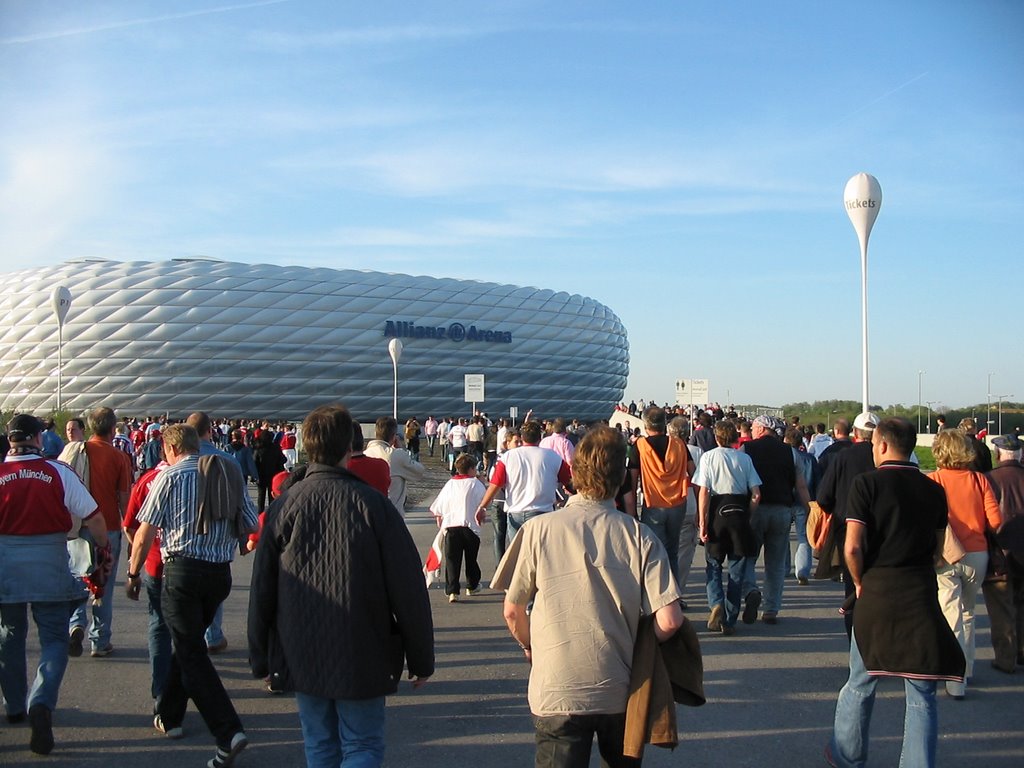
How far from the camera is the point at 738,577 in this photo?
27.8 feet

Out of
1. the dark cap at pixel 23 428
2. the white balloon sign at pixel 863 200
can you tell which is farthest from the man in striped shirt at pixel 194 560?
the white balloon sign at pixel 863 200

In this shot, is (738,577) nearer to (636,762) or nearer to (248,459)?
(636,762)

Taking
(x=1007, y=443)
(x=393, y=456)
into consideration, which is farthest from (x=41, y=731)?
(x=1007, y=443)

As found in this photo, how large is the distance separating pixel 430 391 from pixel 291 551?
2762 inches

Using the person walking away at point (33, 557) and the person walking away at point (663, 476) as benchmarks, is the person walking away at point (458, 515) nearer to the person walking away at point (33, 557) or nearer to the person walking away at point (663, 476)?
the person walking away at point (663, 476)

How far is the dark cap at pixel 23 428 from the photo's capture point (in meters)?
5.84

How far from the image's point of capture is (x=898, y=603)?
4.57 meters

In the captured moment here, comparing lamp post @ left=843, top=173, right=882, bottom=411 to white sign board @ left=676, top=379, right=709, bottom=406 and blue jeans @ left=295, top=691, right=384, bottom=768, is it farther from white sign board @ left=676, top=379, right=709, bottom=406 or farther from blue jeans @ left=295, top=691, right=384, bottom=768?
blue jeans @ left=295, top=691, right=384, bottom=768

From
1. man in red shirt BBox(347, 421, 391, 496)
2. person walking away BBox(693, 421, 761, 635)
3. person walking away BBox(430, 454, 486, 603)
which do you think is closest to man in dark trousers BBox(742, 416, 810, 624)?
person walking away BBox(693, 421, 761, 635)

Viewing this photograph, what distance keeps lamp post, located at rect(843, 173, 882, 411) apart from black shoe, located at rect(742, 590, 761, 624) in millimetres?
9554

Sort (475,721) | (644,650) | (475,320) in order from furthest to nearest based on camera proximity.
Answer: (475,320), (475,721), (644,650)

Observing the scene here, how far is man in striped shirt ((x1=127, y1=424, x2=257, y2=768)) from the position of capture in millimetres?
5215

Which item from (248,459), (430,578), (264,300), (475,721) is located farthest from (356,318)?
(475,721)

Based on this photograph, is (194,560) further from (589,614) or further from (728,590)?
(728,590)
